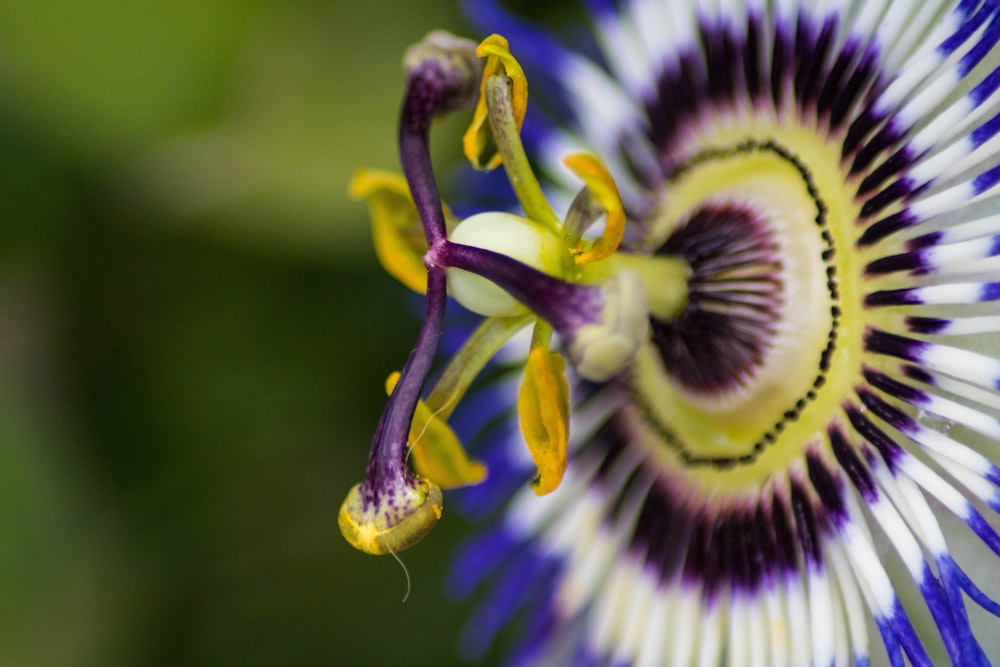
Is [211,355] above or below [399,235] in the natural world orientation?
below

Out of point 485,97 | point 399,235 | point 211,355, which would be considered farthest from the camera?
point 211,355

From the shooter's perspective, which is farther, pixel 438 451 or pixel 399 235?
pixel 399 235

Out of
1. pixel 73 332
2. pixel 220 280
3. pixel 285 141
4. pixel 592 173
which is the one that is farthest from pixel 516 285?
pixel 73 332

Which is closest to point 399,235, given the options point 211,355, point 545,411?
point 545,411

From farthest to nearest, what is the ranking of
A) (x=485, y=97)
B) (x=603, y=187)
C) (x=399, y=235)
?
1. (x=399, y=235)
2. (x=485, y=97)
3. (x=603, y=187)

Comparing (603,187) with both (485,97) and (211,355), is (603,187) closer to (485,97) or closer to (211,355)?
(485,97)

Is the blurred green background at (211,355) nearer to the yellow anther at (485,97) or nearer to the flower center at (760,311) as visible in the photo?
the yellow anther at (485,97)
